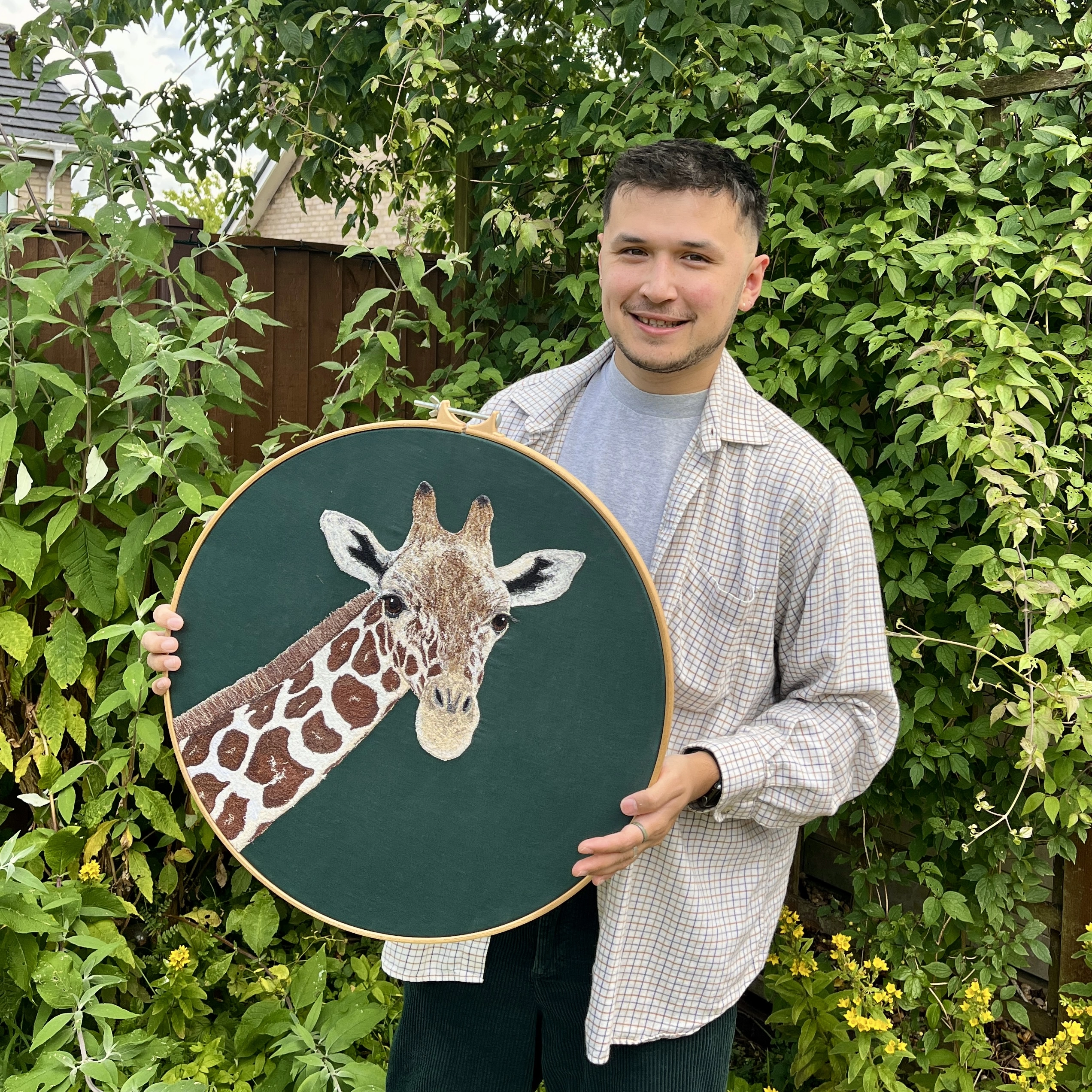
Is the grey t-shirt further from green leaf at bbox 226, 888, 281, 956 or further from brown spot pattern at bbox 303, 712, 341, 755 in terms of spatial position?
green leaf at bbox 226, 888, 281, 956

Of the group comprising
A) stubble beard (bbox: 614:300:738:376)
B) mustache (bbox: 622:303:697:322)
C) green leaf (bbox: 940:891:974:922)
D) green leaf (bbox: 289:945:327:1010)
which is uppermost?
mustache (bbox: 622:303:697:322)

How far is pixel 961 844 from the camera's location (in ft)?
6.70

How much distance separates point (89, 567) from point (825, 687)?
1.62m

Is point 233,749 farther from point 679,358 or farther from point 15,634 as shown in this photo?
point 15,634

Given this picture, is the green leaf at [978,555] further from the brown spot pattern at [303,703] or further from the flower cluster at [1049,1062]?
the brown spot pattern at [303,703]

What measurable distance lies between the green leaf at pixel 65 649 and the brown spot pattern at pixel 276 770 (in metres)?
1.10

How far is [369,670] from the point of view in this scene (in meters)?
1.22

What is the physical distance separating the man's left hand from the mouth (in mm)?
521

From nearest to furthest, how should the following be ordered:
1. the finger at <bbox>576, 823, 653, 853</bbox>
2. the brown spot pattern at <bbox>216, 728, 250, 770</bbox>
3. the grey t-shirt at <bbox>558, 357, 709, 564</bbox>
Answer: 1. the finger at <bbox>576, 823, 653, 853</bbox>
2. the brown spot pattern at <bbox>216, 728, 250, 770</bbox>
3. the grey t-shirt at <bbox>558, 357, 709, 564</bbox>

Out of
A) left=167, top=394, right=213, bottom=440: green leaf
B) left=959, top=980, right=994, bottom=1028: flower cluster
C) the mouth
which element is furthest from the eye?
left=959, top=980, right=994, bottom=1028: flower cluster

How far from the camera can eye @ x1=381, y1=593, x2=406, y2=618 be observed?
3.98 ft

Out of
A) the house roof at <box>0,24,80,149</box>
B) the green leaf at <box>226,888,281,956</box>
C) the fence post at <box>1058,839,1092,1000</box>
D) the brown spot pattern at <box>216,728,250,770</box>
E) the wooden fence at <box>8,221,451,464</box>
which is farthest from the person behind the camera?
the house roof at <box>0,24,80,149</box>

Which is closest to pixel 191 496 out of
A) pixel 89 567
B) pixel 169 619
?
pixel 89 567

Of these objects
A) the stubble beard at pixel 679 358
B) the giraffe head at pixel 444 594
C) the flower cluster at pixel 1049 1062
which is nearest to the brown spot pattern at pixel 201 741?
the giraffe head at pixel 444 594
